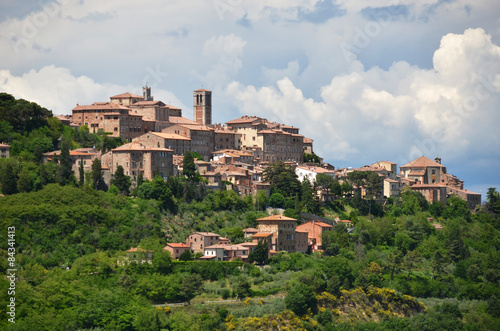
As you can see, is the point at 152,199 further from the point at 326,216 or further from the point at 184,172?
the point at 326,216

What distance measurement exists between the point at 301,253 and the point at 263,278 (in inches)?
291

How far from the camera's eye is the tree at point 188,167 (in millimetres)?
82812

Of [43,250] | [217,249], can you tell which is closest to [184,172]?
[217,249]

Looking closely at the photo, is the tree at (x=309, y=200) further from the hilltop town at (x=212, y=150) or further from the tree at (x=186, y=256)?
the tree at (x=186, y=256)

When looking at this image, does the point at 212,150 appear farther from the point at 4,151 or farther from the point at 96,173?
the point at 4,151

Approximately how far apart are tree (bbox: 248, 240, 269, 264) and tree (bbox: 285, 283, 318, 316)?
17.4 feet

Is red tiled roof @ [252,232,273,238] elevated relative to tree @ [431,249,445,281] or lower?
elevated

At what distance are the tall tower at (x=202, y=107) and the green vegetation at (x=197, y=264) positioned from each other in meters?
16.5

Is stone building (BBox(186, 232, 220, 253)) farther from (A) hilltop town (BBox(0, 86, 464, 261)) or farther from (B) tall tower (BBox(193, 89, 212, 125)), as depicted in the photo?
(B) tall tower (BBox(193, 89, 212, 125))

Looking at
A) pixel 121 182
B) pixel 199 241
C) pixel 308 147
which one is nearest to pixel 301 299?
pixel 199 241

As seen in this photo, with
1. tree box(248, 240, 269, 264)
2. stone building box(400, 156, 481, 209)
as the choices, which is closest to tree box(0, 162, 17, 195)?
tree box(248, 240, 269, 264)

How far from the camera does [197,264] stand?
7062cm

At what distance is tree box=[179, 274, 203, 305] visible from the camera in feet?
220

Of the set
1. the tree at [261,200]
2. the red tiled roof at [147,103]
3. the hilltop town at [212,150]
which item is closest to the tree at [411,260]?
the tree at [261,200]
